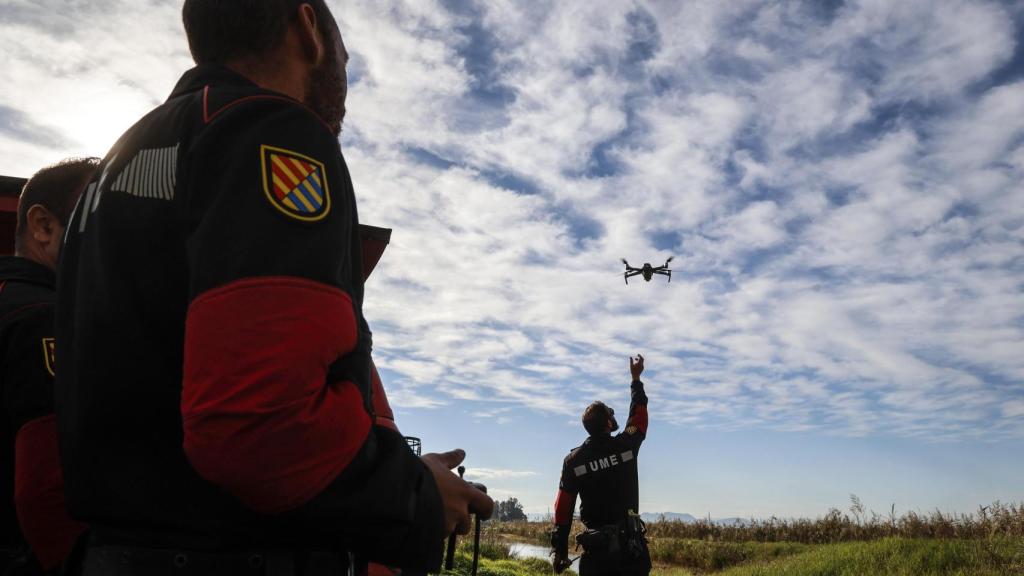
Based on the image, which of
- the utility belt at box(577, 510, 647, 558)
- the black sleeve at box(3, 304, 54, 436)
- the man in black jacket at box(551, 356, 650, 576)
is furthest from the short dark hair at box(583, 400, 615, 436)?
the black sleeve at box(3, 304, 54, 436)

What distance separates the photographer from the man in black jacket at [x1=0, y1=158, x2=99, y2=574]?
71.1 inches

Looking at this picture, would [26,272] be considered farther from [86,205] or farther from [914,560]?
[914,560]

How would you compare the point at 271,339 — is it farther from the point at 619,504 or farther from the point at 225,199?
the point at 619,504

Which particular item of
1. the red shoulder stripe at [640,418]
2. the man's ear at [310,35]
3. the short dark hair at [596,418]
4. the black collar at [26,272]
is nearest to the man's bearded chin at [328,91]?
the man's ear at [310,35]

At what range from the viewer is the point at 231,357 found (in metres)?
1.02

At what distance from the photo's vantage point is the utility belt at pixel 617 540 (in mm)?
8219

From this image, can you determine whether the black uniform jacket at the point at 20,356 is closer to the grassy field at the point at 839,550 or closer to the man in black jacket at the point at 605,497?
the man in black jacket at the point at 605,497

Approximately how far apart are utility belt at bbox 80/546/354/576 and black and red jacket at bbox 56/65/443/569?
0.08 feet

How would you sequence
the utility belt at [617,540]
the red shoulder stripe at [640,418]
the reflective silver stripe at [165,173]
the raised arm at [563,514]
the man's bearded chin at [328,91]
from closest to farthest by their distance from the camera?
the reflective silver stripe at [165,173] → the man's bearded chin at [328,91] → the utility belt at [617,540] → the raised arm at [563,514] → the red shoulder stripe at [640,418]

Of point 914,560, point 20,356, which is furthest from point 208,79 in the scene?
point 914,560

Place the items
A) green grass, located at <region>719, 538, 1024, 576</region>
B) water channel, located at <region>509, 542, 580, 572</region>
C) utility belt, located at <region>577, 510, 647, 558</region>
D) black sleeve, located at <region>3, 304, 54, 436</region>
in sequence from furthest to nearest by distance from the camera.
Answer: water channel, located at <region>509, 542, 580, 572</region>, green grass, located at <region>719, 538, 1024, 576</region>, utility belt, located at <region>577, 510, 647, 558</region>, black sleeve, located at <region>3, 304, 54, 436</region>

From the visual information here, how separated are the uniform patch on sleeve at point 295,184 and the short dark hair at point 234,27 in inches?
20.7

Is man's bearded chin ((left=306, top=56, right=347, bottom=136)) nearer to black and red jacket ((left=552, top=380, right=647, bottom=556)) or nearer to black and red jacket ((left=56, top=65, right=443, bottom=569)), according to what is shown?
black and red jacket ((left=56, top=65, right=443, bottom=569))

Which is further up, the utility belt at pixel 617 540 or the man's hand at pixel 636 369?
the man's hand at pixel 636 369
